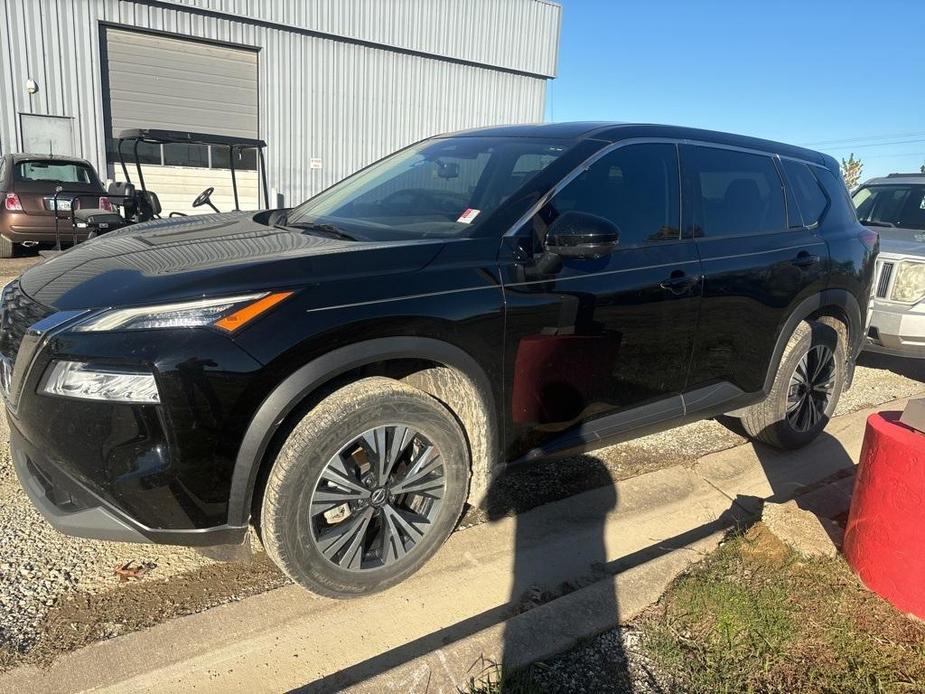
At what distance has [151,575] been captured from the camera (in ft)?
8.90

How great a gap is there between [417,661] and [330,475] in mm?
679

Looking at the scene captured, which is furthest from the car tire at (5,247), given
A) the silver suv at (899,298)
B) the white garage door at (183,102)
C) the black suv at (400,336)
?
the silver suv at (899,298)

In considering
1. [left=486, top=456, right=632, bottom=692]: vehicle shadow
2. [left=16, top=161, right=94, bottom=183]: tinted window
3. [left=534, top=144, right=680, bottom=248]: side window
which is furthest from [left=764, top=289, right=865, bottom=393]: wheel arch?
[left=16, top=161, right=94, bottom=183]: tinted window

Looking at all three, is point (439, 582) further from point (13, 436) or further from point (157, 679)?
point (13, 436)

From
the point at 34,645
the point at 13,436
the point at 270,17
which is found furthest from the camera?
the point at 270,17

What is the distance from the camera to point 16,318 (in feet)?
7.85

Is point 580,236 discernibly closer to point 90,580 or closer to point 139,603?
point 139,603

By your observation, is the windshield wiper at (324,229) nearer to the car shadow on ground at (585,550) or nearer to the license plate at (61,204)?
the car shadow on ground at (585,550)

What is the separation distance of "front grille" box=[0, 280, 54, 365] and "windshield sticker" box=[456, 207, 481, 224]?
155 centimetres

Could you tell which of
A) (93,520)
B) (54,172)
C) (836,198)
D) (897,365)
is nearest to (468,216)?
(93,520)

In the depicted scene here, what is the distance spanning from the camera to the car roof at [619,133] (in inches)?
127

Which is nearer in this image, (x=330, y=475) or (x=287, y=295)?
(x=287, y=295)

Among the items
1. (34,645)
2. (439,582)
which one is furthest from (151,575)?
(439,582)

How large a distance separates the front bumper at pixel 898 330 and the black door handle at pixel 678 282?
3.17 m
